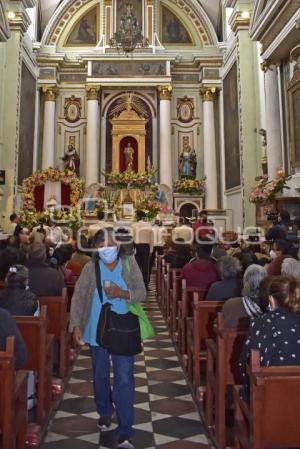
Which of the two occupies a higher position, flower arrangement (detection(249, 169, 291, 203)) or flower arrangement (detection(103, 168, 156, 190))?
flower arrangement (detection(103, 168, 156, 190))

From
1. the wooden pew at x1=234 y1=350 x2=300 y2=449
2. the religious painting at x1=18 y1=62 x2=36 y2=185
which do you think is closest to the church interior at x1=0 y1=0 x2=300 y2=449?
the wooden pew at x1=234 y1=350 x2=300 y2=449

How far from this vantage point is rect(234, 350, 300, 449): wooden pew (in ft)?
6.69

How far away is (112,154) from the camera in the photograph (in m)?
18.7

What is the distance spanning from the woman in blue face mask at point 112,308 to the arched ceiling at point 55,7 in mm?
18330

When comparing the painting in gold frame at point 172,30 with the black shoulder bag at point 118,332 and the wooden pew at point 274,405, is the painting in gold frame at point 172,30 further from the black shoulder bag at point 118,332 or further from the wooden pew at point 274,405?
the wooden pew at point 274,405

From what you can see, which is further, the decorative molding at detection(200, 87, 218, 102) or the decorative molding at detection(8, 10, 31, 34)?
the decorative molding at detection(200, 87, 218, 102)

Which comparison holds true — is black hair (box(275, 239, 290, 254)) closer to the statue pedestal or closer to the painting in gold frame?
the statue pedestal

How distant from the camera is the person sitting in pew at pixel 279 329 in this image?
2.24m

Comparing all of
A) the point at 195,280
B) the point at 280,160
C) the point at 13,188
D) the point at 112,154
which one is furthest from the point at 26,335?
the point at 112,154

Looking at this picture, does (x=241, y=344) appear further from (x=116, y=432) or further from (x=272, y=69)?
(x=272, y=69)

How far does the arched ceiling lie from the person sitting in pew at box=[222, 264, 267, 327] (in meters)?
18.2

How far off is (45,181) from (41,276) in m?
10.2

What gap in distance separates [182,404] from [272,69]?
31.7ft

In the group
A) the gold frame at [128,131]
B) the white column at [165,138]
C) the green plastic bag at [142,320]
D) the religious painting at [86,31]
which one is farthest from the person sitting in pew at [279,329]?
the religious painting at [86,31]
